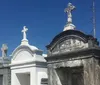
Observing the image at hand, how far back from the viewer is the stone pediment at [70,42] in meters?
13.4

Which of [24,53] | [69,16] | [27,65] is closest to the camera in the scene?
[69,16]

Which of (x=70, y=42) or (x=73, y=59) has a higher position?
(x=70, y=42)

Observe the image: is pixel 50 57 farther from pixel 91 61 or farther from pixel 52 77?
pixel 91 61

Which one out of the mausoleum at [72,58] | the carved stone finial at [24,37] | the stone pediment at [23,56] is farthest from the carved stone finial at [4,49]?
the mausoleum at [72,58]

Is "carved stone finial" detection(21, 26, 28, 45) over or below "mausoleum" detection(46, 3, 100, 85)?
over

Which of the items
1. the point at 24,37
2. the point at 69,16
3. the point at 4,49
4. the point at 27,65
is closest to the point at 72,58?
the point at 69,16

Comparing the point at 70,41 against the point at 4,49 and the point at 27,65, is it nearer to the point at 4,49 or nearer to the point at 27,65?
the point at 27,65

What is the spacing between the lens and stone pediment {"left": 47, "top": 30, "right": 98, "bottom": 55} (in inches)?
529

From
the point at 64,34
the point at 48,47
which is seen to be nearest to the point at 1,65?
the point at 48,47

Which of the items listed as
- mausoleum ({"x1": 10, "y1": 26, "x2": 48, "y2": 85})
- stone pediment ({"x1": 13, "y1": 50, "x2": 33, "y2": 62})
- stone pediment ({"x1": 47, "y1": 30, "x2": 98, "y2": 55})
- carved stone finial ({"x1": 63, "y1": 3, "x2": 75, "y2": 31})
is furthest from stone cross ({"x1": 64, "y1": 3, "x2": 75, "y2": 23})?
stone pediment ({"x1": 13, "y1": 50, "x2": 33, "y2": 62})

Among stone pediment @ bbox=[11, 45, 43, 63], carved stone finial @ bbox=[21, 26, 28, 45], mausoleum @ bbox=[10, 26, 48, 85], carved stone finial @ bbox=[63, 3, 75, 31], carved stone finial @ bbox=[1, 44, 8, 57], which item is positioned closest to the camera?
carved stone finial @ bbox=[63, 3, 75, 31]

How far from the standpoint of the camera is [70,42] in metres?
14.3

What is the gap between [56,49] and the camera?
15.2 m

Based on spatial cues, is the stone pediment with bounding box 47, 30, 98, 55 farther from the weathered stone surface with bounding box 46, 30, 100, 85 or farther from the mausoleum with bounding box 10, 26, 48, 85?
the mausoleum with bounding box 10, 26, 48, 85
